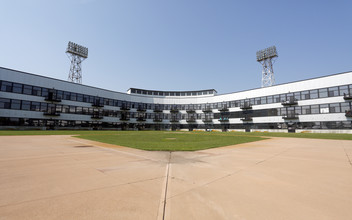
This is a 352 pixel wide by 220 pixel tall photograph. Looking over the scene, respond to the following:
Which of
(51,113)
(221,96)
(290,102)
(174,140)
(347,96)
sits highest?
(221,96)

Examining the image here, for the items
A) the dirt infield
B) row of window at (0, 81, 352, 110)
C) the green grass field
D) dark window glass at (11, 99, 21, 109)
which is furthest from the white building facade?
the dirt infield

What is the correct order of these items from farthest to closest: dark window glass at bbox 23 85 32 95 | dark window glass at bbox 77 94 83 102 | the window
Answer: dark window glass at bbox 77 94 83 102 < dark window glass at bbox 23 85 32 95 < the window

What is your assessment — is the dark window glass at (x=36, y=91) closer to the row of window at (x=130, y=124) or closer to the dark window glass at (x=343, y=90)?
the row of window at (x=130, y=124)

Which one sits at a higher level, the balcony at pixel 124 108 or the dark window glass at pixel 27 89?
the dark window glass at pixel 27 89

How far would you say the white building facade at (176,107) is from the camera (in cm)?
3612

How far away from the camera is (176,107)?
69312 mm

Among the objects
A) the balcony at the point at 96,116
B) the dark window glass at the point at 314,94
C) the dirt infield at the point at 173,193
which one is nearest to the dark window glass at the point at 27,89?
the balcony at the point at 96,116

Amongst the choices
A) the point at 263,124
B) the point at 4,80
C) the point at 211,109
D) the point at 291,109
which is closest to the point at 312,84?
the point at 291,109

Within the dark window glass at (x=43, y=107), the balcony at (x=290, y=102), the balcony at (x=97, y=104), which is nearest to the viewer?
the dark window glass at (x=43, y=107)

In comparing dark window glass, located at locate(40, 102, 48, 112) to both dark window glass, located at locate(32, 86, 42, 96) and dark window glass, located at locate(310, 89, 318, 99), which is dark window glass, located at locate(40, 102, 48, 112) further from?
dark window glass, located at locate(310, 89, 318, 99)

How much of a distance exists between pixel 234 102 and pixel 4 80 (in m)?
62.7

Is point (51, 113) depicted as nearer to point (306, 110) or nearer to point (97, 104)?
point (97, 104)

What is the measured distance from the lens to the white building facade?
36125 mm

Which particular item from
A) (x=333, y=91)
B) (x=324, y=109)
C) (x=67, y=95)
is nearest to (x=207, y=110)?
(x=324, y=109)
